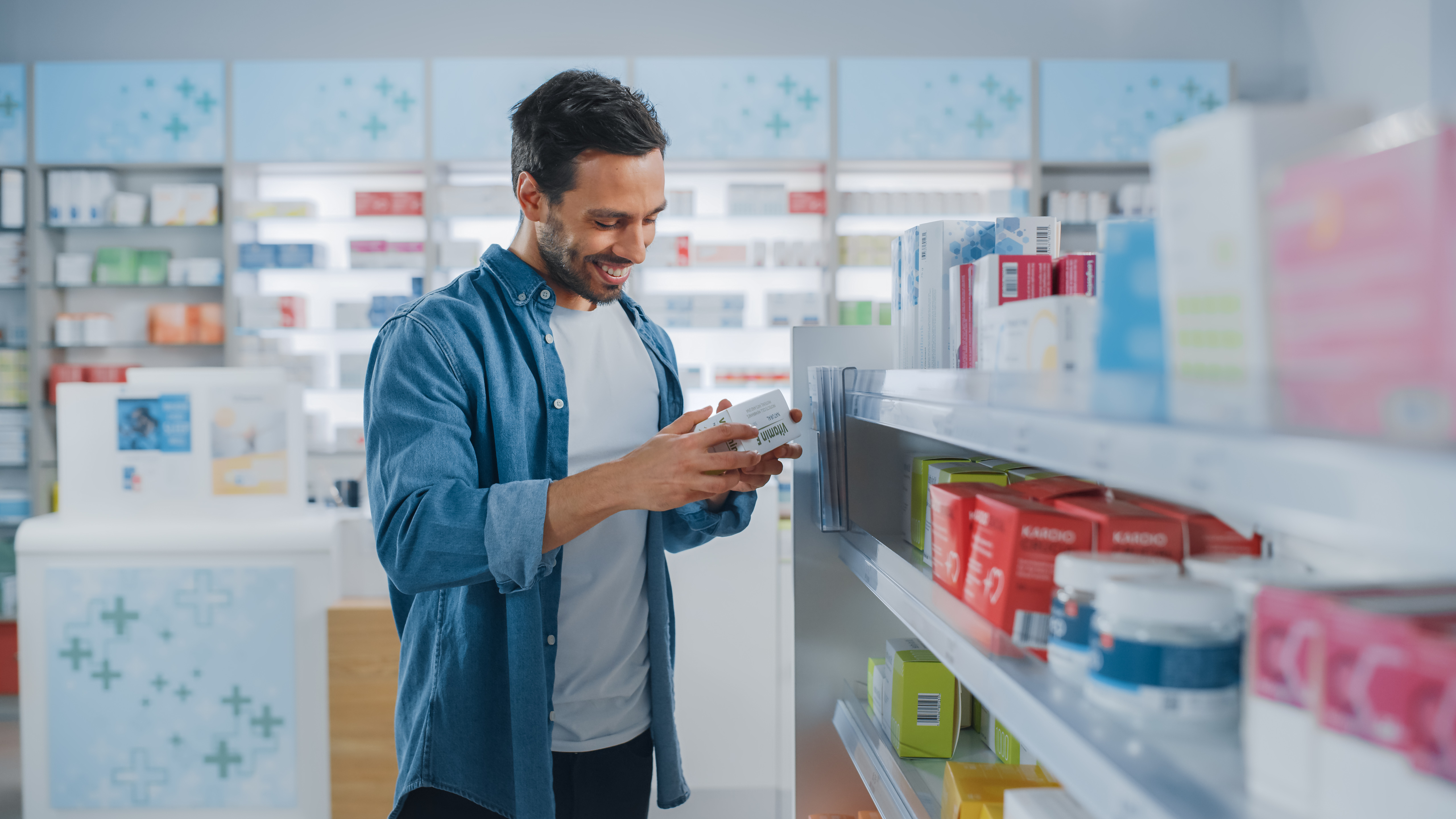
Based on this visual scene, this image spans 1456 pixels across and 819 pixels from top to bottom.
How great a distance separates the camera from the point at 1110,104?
4.48m

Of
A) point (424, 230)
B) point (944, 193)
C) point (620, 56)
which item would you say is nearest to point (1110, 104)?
point (944, 193)

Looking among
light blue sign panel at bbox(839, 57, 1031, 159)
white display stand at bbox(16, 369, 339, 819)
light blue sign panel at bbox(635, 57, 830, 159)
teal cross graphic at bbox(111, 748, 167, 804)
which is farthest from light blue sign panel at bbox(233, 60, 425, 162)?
teal cross graphic at bbox(111, 748, 167, 804)

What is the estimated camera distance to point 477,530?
121 centimetres

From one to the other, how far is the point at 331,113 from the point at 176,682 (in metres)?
3.04

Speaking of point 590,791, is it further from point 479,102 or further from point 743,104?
point 479,102

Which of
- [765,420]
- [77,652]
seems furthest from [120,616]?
[765,420]

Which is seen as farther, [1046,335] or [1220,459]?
[1046,335]

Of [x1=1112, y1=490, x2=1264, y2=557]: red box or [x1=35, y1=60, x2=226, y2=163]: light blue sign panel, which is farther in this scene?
[x1=35, y1=60, x2=226, y2=163]: light blue sign panel

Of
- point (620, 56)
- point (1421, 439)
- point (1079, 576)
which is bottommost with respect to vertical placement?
point (1079, 576)

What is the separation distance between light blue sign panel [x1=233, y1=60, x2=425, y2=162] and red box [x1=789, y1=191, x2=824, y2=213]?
2.01m

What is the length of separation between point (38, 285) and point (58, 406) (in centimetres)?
264

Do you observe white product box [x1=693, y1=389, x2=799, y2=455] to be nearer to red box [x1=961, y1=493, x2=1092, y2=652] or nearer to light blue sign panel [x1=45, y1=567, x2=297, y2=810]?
red box [x1=961, y1=493, x2=1092, y2=652]

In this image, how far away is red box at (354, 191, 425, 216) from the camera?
15.2 feet

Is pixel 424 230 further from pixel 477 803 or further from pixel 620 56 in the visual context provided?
pixel 477 803
